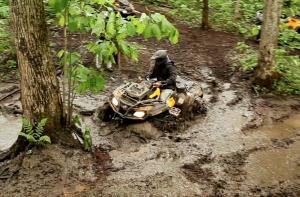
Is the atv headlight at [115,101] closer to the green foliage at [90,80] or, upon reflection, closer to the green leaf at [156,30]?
the green foliage at [90,80]

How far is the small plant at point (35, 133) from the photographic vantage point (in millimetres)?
6609

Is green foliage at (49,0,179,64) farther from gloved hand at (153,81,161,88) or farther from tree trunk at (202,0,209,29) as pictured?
tree trunk at (202,0,209,29)

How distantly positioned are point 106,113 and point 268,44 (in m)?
4.74

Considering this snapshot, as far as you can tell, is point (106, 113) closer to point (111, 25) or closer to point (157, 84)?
point (157, 84)

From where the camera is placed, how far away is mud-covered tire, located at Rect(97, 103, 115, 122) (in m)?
8.88

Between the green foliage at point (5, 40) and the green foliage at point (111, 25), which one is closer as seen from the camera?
the green foliage at point (111, 25)

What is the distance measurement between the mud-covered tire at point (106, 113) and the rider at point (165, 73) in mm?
1092

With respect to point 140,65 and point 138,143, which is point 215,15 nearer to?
point 140,65

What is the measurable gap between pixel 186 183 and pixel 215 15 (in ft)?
40.6

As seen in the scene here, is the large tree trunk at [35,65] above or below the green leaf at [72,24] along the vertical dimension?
below

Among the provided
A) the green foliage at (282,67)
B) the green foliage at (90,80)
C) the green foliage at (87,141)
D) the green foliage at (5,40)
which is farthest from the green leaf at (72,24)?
the green foliage at (282,67)

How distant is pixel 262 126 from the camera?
923 cm

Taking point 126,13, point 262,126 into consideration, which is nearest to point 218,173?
point 262,126

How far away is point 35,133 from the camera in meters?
6.72
